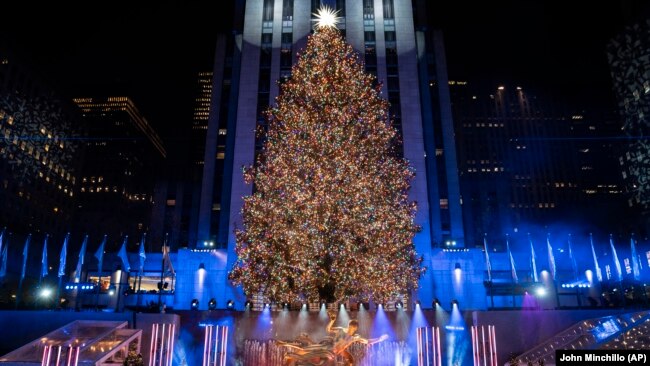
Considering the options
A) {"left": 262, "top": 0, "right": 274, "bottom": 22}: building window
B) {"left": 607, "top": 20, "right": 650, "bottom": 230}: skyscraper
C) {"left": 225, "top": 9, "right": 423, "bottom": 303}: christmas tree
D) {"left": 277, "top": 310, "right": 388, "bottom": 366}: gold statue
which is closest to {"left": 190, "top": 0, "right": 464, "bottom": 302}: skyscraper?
{"left": 262, "top": 0, "right": 274, "bottom": 22}: building window

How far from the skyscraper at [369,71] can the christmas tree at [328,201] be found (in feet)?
40.3

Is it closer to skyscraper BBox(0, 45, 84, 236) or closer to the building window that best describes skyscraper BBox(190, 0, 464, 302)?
the building window

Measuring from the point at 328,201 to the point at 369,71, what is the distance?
72.4ft

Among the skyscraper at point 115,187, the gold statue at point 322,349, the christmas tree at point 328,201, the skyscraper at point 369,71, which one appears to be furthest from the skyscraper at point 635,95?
the skyscraper at point 115,187

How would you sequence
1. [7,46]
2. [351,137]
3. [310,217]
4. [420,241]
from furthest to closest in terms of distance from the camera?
[7,46] < [420,241] < [351,137] < [310,217]

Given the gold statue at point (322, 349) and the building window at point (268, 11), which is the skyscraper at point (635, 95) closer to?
the building window at point (268, 11)

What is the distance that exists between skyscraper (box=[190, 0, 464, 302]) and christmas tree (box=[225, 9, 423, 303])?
1227cm

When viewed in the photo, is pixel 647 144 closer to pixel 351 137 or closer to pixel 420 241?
pixel 420 241

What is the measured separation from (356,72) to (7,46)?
69.3m

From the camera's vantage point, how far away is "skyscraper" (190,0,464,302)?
125 ft

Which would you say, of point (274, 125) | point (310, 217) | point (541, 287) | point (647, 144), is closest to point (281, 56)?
point (274, 125)

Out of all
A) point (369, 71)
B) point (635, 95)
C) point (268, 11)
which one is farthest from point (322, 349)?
point (635, 95)

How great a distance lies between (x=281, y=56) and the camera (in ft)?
136

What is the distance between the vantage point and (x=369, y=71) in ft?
133
